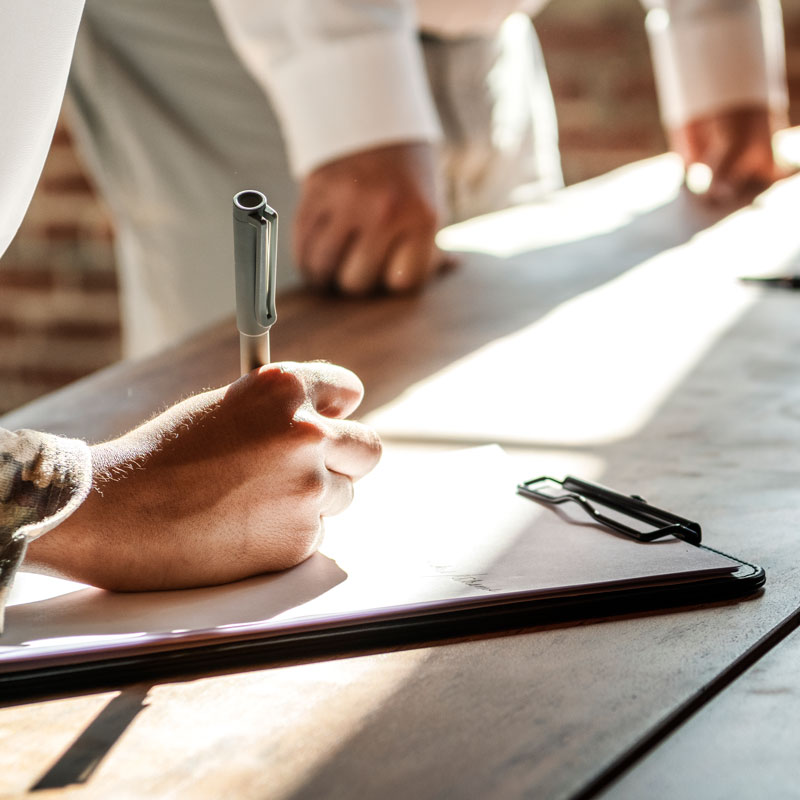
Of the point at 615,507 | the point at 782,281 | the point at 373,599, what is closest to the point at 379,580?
the point at 373,599

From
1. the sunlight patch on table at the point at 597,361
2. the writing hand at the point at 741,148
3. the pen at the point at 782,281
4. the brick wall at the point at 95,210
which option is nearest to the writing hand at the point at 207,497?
the sunlight patch on table at the point at 597,361

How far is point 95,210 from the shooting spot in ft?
8.88

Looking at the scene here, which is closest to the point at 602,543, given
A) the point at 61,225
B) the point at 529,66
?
the point at 529,66

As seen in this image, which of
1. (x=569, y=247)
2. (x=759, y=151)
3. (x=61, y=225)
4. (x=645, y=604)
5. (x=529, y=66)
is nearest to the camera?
(x=645, y=604)

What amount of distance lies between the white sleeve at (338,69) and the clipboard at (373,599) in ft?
2.14

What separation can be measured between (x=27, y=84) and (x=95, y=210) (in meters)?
2.38

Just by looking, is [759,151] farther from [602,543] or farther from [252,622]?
[252,622]

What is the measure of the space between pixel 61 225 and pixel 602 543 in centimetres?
253

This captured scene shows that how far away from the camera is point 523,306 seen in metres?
1.02

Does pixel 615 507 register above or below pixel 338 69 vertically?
below

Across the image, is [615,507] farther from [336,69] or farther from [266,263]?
[336,69]

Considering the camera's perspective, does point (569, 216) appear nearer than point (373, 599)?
No

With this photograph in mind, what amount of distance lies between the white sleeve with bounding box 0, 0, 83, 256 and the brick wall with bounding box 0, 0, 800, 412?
2.19m

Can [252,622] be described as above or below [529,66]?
below
